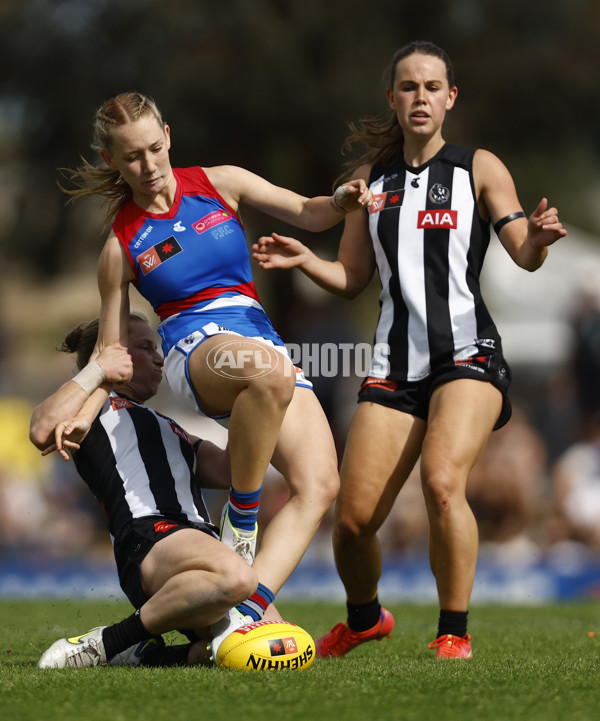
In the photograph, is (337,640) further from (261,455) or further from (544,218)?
(544,218)

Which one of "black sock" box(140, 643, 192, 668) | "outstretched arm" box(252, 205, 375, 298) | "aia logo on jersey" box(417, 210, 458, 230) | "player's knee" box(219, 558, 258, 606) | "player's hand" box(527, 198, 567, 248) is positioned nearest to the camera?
"player's knee" box(219, 558, 258, 606)

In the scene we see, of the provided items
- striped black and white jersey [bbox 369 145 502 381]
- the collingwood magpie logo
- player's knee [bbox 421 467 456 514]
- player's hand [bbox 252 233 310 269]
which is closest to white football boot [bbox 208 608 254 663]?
player's knee [bbox 421 467 456 514]

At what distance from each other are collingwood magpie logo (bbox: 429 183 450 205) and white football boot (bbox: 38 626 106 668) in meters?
2.23

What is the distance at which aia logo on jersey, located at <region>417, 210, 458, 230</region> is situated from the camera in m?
4.60

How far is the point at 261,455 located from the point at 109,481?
25.6 inches

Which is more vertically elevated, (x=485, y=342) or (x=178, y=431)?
(x=485, y=342)

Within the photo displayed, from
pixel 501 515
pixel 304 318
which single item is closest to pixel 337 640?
pixel 501 515

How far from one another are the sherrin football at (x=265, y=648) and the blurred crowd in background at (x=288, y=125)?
7.03 metres

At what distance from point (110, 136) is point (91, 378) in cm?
93

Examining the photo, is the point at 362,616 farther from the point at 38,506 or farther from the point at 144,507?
the point at 38,506

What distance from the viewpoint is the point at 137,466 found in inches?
166

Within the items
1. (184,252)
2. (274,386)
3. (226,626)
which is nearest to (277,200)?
(184,252)

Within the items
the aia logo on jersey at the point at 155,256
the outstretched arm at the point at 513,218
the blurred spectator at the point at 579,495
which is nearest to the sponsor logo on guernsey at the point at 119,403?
the aia logo on jersey at the point at 155,256

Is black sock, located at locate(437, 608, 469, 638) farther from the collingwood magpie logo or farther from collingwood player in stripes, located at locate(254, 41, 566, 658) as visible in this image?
the collingwood magpie logo
